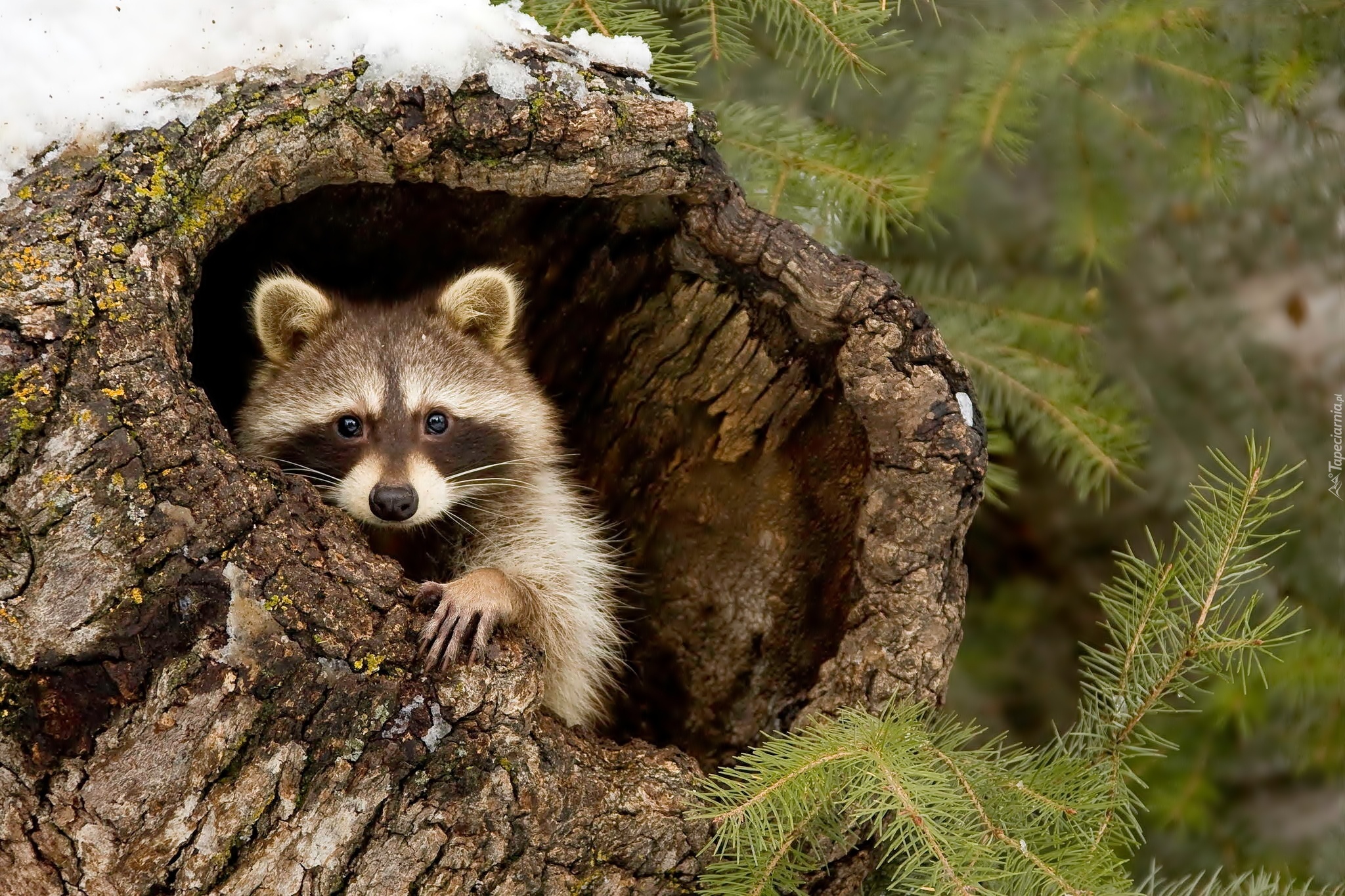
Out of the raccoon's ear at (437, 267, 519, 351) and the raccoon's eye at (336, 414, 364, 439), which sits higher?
the raccoon's ear at (437, 267, 519, 351)

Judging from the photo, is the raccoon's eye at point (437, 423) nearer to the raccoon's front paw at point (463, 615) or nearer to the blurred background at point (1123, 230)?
the raccoon's front paw at point (463, 615)

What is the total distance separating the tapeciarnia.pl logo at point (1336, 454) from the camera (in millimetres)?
3348

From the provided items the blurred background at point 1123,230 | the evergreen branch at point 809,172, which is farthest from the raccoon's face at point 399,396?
the blurred background at point 1123,230

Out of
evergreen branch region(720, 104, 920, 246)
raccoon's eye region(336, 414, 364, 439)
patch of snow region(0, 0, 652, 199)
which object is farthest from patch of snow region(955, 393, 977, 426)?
raccoon's eye region(336, 414, 364, 439)

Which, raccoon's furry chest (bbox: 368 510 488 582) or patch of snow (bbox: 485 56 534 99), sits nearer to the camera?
patch of snow (bbox: 485 56 534 99)

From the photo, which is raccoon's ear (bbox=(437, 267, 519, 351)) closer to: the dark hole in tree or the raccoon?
Result: the raccoon

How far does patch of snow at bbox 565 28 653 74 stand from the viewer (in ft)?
7.97

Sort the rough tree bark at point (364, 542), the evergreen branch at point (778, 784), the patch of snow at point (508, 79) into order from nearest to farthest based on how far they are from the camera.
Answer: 1. the rough tree bark at point (364, 542)
2. the evergreen branch at point (778, 784)
3. the patch of snow at point (508, 79)

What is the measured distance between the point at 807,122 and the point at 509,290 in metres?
0.84

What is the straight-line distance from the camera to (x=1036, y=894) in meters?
2.16

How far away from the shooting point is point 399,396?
2.89m

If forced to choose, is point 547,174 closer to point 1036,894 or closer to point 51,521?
point 51,521

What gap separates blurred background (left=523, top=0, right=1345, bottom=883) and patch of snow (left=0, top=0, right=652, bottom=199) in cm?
32

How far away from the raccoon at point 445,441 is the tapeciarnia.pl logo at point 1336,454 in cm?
199
